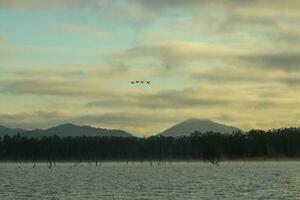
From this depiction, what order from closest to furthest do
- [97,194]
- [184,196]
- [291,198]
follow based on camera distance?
[291,198], [184,196], [97,194]

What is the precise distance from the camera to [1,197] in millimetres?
68938

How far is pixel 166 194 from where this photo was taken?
72.3 metres

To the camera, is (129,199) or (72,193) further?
(72,193)

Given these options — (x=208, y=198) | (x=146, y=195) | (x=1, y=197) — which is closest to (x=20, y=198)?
(x=1, y=197)

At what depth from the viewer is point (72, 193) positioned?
7519 cm

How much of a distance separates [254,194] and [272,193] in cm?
234

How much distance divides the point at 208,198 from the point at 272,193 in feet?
30.7

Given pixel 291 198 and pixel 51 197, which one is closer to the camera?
pixel 291 198

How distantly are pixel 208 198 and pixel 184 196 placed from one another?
375cm

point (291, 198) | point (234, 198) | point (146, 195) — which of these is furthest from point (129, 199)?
point (291, 198)

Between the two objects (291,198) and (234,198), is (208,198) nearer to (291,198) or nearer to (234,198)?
(234,198)

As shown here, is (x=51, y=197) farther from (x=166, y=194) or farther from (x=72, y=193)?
(x=166, y=194)

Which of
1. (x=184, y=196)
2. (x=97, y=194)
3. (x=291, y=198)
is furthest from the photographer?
(x=97, y=194)

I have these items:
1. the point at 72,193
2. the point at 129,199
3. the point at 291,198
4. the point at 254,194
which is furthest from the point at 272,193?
the point at 72,193
